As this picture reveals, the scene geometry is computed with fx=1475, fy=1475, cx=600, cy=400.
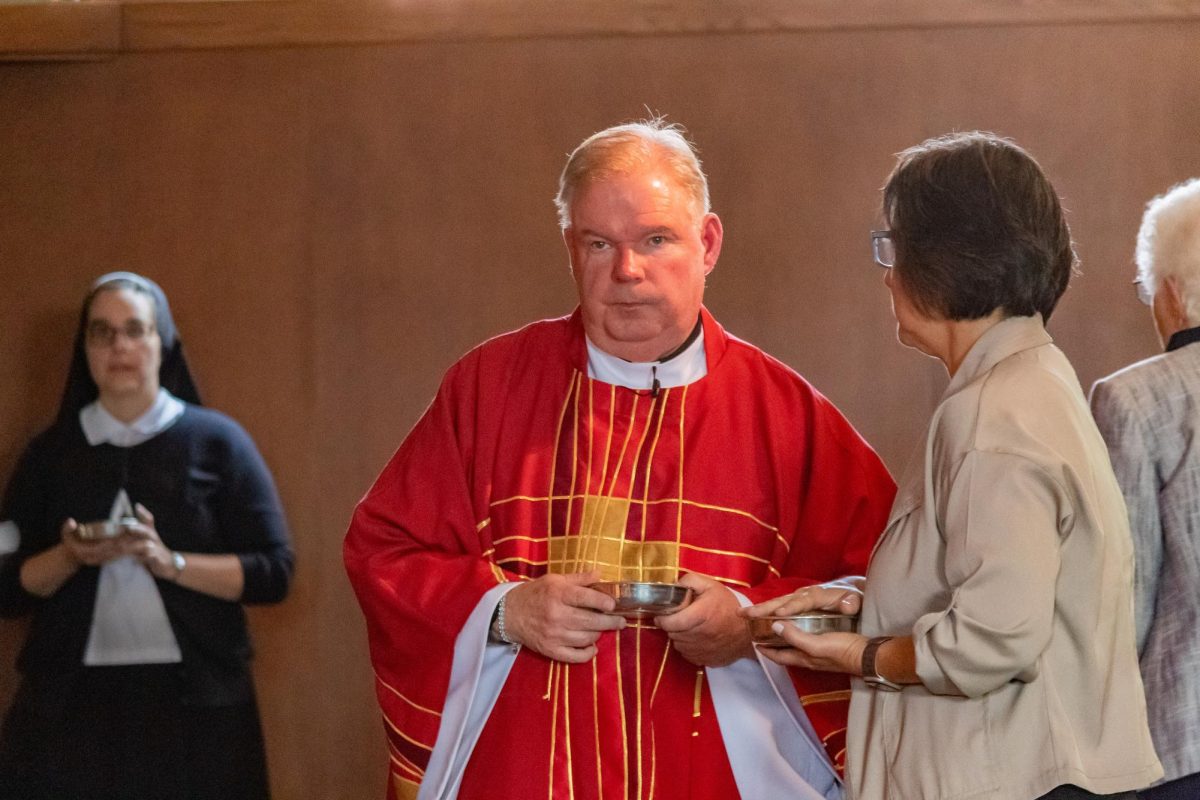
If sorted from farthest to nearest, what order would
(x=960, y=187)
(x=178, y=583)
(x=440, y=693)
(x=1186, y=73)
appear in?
(x=1186, y=73), (x=178, y=583), (x=440, y=693), (x=960, y=187)

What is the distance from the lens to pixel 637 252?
10.8 ft

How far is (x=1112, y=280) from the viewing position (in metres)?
5.41

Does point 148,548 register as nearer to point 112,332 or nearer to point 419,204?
point 112,332

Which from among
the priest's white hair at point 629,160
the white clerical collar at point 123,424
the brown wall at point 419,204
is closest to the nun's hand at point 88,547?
the white clerical collar at point 123,424

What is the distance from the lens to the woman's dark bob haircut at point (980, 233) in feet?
7.64

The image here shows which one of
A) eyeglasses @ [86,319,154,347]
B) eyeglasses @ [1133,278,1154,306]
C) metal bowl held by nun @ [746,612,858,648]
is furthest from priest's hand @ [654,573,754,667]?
eyeglasses @ [86,319,154,347]

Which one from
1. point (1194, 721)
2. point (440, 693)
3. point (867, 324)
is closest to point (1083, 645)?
point (1194, 721)

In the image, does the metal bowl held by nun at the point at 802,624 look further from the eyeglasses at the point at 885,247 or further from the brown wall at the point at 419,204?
the brown wall at the point at 419,204

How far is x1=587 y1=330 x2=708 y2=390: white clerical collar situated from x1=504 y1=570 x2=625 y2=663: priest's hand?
22.5 inches

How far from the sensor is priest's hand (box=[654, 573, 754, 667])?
9.54ft

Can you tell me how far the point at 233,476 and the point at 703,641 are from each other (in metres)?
2.54

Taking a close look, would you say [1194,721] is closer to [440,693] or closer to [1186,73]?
[440,693]

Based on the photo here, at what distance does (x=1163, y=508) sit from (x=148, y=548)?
10.3 feet

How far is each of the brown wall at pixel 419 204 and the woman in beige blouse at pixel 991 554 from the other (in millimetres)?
3074
